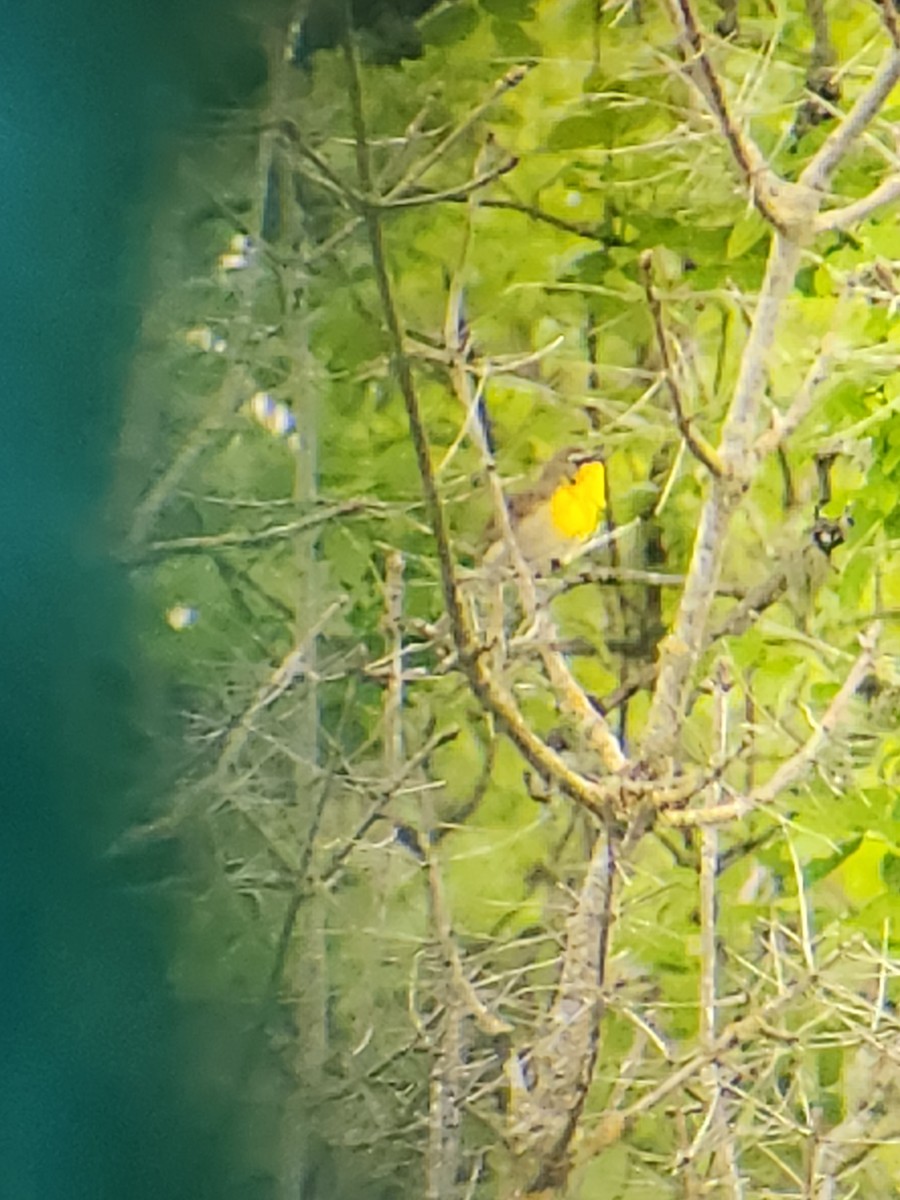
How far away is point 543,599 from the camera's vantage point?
81cm

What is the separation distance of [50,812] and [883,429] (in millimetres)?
604

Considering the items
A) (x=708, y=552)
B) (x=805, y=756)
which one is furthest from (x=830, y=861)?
(x=708, y=552)

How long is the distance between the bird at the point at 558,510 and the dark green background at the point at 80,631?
0.27 meters

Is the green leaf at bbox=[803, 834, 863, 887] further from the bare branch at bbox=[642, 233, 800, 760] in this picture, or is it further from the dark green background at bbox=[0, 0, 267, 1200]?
the dark green background at bbox=[0, 0, 267, 1200]

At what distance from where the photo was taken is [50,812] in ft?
2.70

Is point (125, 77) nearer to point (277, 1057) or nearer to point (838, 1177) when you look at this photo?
point (277, 1057)

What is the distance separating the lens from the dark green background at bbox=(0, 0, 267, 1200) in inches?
32.2

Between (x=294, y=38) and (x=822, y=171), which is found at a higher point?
(x=294, y=38)

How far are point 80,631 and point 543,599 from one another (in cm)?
31

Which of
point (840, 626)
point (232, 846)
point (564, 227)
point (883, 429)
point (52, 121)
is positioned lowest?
point (232, 846)

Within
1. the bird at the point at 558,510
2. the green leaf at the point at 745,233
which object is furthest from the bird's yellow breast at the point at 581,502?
the green leaf at the point at 745,233

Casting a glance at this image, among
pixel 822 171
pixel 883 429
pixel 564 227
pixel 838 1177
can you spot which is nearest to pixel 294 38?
pixel 564 227

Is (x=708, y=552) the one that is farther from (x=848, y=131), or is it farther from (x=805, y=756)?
(x=848, y=131)

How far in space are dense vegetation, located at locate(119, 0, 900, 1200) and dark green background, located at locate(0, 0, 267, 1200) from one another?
3 centimetres
